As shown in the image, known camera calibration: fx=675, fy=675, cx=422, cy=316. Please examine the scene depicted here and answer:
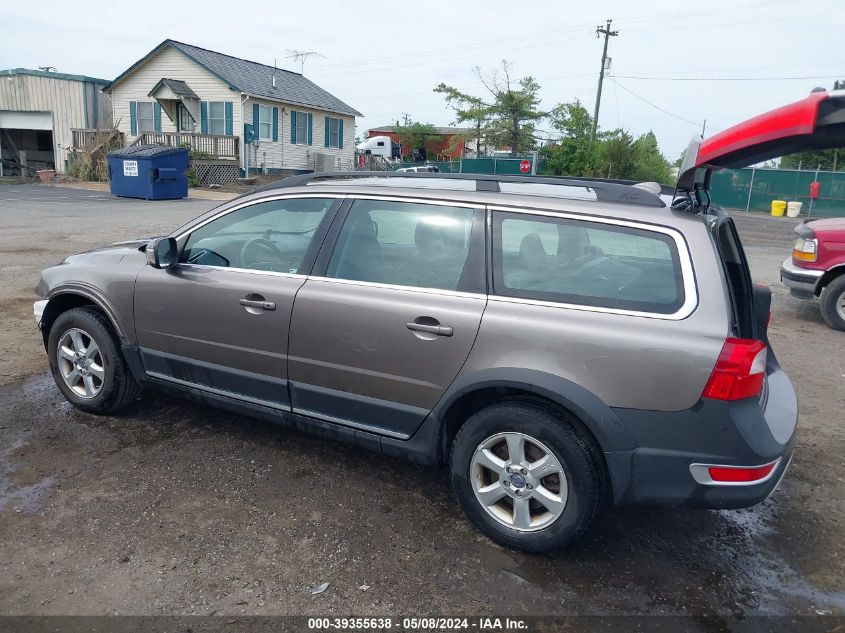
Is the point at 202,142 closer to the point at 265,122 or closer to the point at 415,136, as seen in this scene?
the point at 265,122

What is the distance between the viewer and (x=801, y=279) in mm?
7629

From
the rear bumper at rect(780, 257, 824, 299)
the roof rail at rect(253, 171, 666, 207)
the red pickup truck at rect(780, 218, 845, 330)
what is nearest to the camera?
the roof rail at rect(253, 171, 666, 207)

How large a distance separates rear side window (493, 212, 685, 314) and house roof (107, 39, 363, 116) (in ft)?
93.5

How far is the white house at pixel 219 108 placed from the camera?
29.2 m

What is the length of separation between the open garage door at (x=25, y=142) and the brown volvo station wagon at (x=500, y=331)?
3453cm

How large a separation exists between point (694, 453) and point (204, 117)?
102 feet

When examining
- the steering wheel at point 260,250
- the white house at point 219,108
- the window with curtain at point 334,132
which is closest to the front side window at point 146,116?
the white house at point 219,108

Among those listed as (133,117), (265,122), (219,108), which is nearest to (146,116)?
(133,117)

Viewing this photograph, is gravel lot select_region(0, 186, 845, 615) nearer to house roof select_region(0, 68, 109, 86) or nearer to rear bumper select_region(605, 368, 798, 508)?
rear bumper select_region(605, 368, 798, 508)

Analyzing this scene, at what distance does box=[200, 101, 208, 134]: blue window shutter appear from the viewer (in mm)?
30141

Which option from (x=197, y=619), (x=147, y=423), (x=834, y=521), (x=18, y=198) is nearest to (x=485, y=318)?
(x=197, y=619)

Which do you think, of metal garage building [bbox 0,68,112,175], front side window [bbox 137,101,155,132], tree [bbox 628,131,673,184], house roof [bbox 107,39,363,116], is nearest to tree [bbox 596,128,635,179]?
tree [bbox 628,131,673,184]

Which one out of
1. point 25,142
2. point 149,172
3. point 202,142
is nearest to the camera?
point 149,172

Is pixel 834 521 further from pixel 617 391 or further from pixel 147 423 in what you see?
pixel 147 423
